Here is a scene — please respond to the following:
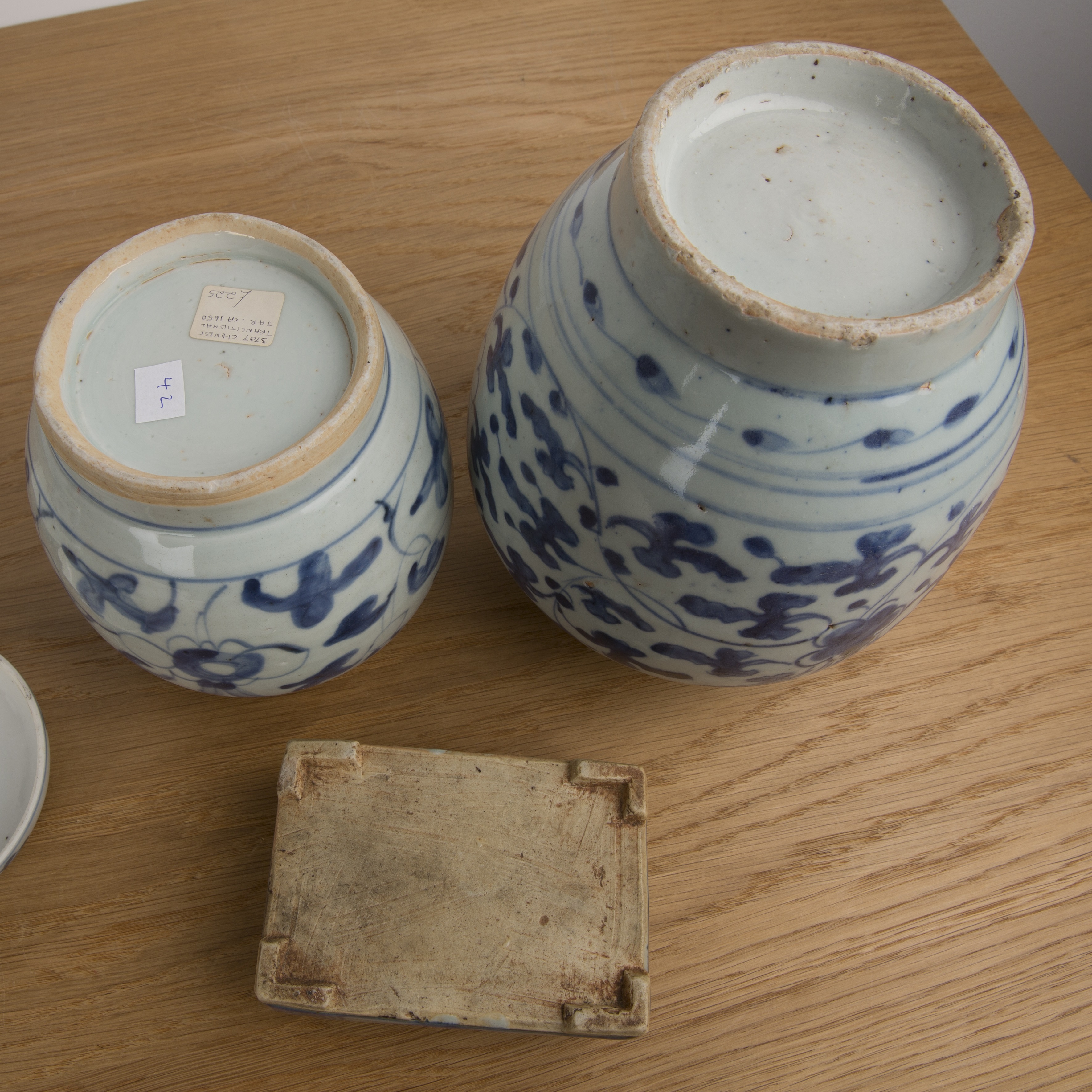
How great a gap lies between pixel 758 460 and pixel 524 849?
30 centimetres

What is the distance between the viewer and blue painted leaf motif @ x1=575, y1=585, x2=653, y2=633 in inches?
19.6

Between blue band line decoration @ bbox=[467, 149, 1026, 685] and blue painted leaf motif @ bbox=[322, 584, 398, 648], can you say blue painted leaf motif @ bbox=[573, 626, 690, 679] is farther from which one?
blue painted leaf motif @ bbox=[322, 584, 398, 648]

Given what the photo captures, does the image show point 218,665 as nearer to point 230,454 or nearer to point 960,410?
point 230,454

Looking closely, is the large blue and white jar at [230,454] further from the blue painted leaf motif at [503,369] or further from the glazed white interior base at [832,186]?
the glazed white interior base at [832,186]

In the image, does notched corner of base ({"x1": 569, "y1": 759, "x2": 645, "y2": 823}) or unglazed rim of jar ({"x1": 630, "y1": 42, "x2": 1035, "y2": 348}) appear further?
notched corner of base ({"x1": 569, "y1": 759, "x2": 645, "y2": 823})

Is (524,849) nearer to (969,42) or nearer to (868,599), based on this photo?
(868,599)

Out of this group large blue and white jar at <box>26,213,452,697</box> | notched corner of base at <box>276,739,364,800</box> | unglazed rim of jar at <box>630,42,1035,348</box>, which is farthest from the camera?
notched corner of base at <box>276,739,364,800</box>

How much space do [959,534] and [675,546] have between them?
6.1 inches

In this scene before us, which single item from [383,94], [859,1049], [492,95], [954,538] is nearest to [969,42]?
[492,95]

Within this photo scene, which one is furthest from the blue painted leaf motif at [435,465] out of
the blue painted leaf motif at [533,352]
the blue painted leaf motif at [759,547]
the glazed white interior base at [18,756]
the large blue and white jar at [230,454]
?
the glazed white interior base at [18,756]

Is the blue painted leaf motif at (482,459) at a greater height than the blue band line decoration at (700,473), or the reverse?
the blue band line decoration at (700,473)

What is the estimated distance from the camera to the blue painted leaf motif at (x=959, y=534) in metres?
0.46

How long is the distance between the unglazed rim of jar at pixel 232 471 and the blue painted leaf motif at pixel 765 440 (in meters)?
0.20

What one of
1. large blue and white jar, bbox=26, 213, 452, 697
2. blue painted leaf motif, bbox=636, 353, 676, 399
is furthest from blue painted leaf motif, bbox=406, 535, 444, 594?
blue painted leaf motif, bbox=636, 353, 676, 399
